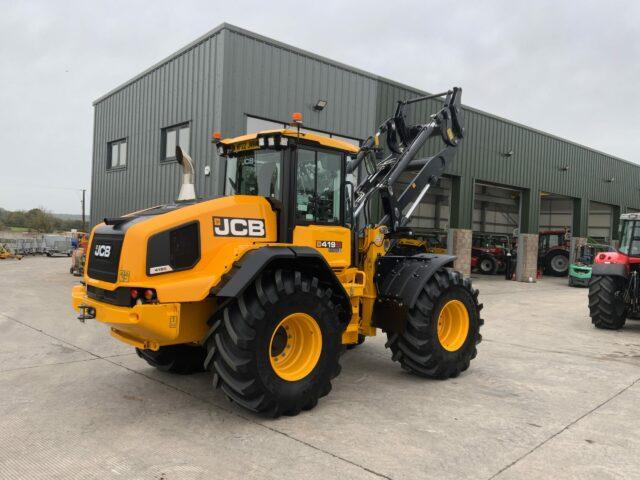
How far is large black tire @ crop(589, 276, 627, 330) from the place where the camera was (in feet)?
31.5

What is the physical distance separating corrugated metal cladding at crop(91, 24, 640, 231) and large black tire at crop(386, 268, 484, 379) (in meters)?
3.47

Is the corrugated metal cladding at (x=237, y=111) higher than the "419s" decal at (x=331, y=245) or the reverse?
higher

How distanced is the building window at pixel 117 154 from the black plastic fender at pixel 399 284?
→ 12.1 meters

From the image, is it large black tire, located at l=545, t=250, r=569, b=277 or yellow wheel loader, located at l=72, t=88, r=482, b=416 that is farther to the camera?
large black tire, located at l=545, t=250, r=569, b=277

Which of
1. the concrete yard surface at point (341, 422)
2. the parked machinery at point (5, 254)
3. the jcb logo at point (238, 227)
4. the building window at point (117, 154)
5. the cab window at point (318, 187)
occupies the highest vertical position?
the building window at point (117, 154)

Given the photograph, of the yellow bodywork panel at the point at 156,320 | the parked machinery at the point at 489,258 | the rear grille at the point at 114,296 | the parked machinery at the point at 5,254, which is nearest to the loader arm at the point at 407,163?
the yellow bodywork panel at the point at 156,320

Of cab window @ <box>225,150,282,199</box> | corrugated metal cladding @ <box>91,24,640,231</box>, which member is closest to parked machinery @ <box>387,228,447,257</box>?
corrugated metal cladding @ <box>91,24,640,231</box>

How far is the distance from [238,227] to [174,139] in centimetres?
954

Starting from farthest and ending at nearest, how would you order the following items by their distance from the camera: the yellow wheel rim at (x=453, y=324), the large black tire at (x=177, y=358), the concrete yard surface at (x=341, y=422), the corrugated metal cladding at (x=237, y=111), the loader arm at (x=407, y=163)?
the corrugated metal cladding at (x=237, y=111) → the loader arm at (x=407, y=163) → the yellow wheel rim at (x=453, y=324) → the large black tire at (x=177, y=358) → the concrete yard surface at (x=341, y=422)

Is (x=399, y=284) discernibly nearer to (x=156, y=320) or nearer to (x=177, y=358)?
(x=177, y=358)

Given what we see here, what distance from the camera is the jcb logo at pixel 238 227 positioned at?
4602mm

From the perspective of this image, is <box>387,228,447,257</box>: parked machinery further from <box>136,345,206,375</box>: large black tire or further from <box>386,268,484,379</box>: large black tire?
<box>136,345,206,375</box>: large black tire

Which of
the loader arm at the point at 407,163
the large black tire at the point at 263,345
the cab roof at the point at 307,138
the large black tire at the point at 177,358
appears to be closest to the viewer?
the large black tire at the point at 263,345

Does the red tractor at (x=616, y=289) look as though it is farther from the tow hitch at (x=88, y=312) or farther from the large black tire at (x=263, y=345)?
the tow hitch at (x=88, y=312)
